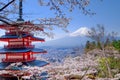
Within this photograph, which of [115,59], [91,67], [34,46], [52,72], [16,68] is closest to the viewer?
[52,72]

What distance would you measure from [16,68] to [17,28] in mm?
11255

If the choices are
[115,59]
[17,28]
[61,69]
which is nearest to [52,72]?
[61,69]

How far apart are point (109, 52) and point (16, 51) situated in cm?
863

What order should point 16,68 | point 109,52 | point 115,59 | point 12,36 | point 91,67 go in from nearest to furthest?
1. point 91,67
2. point 16,68
3. point 12,36
4. point 115,59
5. point 109,52

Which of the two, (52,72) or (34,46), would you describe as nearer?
(52,72)

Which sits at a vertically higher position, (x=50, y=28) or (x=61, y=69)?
(x=50, y=28)

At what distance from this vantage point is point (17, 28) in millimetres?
5984

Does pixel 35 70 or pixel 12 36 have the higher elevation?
pixel 12 36

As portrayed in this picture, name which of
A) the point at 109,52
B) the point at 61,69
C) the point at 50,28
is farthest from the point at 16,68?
the point at 50,28

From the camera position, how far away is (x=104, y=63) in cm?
2170

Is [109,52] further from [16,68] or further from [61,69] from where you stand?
[61,69]

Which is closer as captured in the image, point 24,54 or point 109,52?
point 24,54

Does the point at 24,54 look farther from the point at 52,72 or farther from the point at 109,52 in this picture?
the point at 52,72

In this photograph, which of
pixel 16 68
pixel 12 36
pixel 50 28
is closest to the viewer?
pixel 50 28
